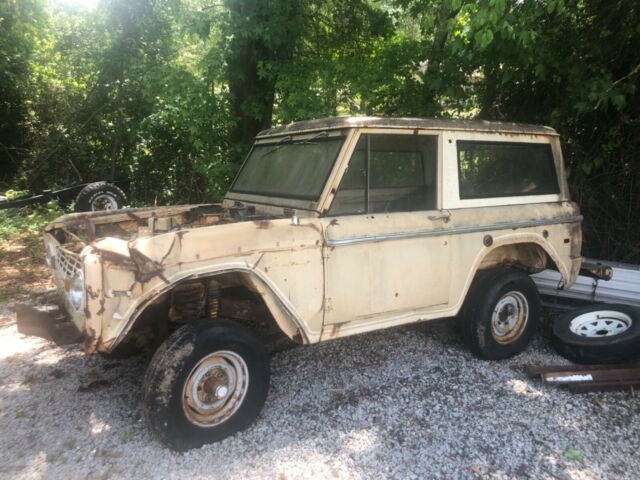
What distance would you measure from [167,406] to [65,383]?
1393mm

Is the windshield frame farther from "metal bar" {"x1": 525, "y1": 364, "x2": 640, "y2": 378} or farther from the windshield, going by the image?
"metal bar" {"x1": 525, "y1": 364, "x2": 640, "y2": 378}

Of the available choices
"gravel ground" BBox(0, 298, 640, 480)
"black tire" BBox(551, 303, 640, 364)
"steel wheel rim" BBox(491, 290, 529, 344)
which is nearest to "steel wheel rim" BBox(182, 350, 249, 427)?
"gravel ground" BBox(0, 298, 640, 480)

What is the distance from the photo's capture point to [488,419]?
3.27m

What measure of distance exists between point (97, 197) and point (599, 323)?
7546 mm

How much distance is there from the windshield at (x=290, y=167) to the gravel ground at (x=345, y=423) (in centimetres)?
148

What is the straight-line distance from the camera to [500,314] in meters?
4.16

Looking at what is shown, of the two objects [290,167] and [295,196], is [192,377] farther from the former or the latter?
[290,167]

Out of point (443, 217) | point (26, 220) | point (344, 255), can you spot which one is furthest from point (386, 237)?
point (26, 220)

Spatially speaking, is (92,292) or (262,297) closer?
(92,292)

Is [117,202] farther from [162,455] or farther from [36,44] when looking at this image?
[162,455]

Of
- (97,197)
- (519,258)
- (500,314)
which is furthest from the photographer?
(97,197)

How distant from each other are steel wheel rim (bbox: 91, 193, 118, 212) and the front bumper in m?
5.48

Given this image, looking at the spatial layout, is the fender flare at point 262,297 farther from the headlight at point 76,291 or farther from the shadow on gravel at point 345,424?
the shadow on gravel at point 345,424

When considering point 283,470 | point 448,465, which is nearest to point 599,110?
point 448,465
